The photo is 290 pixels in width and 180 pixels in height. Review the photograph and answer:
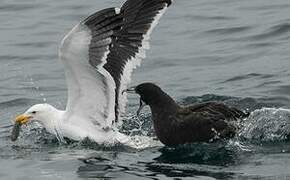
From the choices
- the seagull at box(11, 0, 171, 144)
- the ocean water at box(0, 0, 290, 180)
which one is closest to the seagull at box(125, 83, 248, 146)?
the ocean water at box(0, 0, 290, 180)

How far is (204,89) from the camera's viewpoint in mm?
14883

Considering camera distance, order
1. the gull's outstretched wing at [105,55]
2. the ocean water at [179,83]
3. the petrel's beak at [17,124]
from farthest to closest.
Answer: the petrel's beak at [17,124]
the gull's outstretched wing at [105,55]
the ocean water at [179,83]

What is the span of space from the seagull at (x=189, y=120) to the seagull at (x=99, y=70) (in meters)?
0.54

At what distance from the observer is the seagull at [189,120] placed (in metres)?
12.2

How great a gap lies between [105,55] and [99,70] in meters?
0.21

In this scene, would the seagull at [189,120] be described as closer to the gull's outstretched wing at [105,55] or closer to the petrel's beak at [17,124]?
the gull's outstretched wing at [105,55]

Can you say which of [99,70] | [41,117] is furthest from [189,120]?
[41,117]

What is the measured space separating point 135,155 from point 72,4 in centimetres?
911

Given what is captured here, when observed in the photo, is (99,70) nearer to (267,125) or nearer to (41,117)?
(41,117)

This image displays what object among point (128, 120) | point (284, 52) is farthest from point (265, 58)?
point (128, 120)

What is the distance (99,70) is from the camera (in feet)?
39.1

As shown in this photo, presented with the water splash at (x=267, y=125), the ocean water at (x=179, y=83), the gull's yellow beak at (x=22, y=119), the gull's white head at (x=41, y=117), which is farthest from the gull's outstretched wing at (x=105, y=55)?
the water splash at (x=267, y=125)

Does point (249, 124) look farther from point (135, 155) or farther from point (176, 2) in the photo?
point (176, 2)

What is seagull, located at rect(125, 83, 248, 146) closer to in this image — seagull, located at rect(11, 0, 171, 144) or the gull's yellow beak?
seagull, located at rect(11, 0, 171, 144)
